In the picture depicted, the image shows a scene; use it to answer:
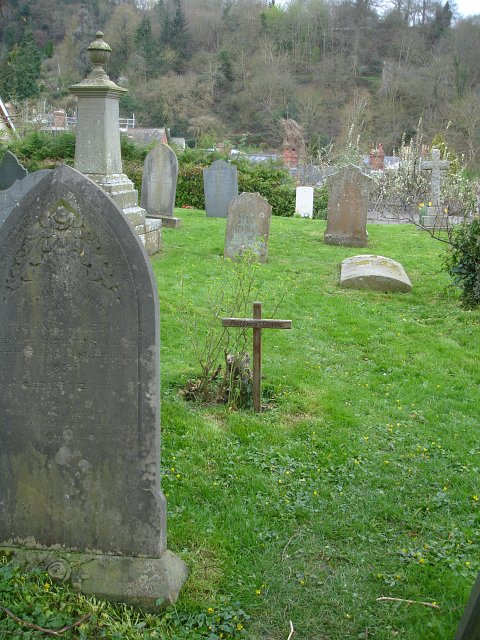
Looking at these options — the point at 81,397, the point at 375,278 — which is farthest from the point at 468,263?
the point at 81,397

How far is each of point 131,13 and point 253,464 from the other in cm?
6199

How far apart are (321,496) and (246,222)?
24.7 feet

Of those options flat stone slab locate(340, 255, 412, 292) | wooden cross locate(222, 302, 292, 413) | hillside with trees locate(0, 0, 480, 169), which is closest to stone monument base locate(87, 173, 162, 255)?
flat stone slab locate(340, 255, 412, 292)

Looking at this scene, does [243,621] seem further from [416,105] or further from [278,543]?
[416,105]

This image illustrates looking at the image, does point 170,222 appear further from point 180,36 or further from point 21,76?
point 180,36

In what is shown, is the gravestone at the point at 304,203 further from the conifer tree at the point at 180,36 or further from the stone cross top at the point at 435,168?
the conifer tree at the point at 180,36

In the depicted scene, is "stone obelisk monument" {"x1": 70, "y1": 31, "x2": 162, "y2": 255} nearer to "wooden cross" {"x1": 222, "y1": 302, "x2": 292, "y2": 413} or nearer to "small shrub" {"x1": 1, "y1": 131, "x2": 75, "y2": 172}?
"wooden cross" {"x1": 222, "y1": 302, "x2": 292, "y2": 413}

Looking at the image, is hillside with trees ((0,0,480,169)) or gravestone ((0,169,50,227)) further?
hillside with trees ((0,0,480,169))

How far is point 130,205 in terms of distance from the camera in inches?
432

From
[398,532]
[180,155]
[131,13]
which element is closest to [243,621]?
[398,532]

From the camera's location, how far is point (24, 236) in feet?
9.61

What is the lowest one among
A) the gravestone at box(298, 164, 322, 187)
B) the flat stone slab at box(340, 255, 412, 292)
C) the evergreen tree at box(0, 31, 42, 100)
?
the flat stone slab at box(340, 255, 412, 292)

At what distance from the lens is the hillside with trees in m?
44.3

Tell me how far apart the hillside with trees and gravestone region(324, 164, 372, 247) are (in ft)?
75.8
